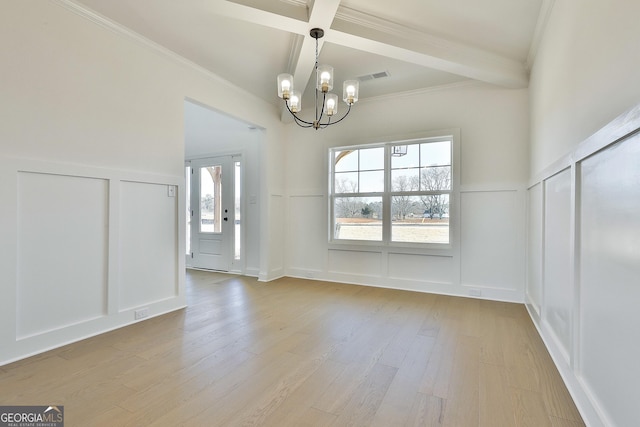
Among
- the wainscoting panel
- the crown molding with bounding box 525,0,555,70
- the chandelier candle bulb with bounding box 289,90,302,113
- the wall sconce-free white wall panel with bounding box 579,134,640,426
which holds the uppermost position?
the crown molding with bounding box 525,0,555,70

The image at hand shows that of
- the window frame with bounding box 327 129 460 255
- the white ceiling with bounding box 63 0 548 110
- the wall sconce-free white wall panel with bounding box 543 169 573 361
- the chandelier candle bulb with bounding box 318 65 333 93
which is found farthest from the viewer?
the window frame with bounding box 327 129 460 255

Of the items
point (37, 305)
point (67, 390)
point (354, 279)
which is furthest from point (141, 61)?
point (354, 279)

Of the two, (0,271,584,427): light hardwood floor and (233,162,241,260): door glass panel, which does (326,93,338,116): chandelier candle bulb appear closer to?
(0,271,584,427): light hardwood floor

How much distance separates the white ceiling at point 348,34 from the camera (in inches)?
104

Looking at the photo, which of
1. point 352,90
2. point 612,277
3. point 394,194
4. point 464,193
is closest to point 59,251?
point 352,90

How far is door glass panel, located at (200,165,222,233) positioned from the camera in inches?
226

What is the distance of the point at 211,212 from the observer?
582 centimetres

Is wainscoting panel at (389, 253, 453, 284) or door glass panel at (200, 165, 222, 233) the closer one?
wainscoting panel at (389, 253, 453, 284)

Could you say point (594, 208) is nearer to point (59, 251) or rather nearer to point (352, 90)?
point (352, 90)

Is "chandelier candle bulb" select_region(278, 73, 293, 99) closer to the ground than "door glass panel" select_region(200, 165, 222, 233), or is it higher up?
higher up

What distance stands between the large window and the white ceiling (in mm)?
1006

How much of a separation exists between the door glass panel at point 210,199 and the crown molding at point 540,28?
16.0 ft

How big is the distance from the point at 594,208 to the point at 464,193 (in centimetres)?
247

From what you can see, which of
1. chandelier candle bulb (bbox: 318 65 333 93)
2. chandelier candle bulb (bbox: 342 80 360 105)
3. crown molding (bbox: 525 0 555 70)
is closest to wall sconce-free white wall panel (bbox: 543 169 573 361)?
crown molding (bbox: 525 0 555 70)
